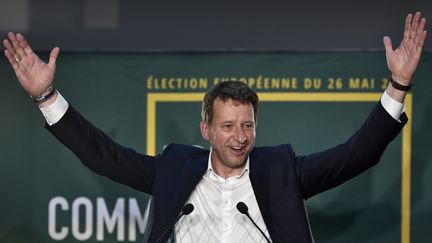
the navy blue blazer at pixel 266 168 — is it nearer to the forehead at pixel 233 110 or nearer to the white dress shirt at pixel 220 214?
the white dress shirt at pixel 220 214

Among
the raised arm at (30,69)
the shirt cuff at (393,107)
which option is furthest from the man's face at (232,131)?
the raised arm at (30,69)

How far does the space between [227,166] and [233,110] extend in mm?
223

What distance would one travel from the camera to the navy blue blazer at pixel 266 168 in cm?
255

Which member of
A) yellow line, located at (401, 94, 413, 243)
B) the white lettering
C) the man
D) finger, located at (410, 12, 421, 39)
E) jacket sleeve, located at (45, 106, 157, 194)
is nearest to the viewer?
finger, located at (410, 12, 421, 39)

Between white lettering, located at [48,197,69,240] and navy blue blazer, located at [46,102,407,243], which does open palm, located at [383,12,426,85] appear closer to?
navy blue blazer, located at [46,102,407,243]

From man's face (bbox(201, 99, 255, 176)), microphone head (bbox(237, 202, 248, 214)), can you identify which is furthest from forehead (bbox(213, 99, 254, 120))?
microphone head (bbox(237, 202, 248, 214))

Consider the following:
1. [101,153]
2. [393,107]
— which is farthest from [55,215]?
[393,107]

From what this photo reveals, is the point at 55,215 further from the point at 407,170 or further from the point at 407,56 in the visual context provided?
the point at 407,56

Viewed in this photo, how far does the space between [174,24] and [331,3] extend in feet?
2.84

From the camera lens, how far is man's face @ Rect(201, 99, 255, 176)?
2641mm

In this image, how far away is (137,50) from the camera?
4.07 metres

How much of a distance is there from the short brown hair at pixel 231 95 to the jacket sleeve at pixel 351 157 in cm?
27

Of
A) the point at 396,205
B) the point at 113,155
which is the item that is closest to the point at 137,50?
the point at 113,155

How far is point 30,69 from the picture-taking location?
265cm
